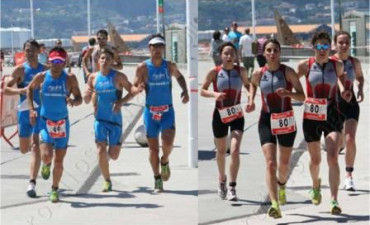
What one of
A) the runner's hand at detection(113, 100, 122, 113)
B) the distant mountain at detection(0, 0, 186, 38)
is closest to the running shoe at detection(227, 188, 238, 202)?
the runner's hand at detection(113, 100, 122, 113)

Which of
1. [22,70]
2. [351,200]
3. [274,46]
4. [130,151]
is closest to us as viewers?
[274,46]

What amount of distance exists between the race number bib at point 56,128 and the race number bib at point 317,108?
2373mm

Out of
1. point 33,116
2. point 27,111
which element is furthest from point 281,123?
point 27,111

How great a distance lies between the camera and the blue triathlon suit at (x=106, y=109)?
8.20 metres

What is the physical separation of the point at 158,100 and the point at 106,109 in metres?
0.52

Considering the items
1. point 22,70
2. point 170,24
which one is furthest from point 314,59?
point 170,24

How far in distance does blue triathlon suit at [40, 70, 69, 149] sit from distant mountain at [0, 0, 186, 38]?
33.9 meters

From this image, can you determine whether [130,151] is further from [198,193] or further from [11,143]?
[198,193]

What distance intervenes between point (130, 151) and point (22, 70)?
2916mm

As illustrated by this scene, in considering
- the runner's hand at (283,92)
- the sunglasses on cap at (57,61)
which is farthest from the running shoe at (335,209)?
the sunglasses on cap at (57,61)

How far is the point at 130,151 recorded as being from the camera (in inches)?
452

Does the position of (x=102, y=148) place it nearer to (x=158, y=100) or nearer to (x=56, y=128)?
(x=56, y=128)

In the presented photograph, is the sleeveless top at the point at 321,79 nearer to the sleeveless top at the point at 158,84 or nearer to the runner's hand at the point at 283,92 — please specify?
the runner's hand at the point at 283,92

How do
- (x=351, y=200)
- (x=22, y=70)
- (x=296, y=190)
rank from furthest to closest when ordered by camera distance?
1. (x=22, y=70)
2. (x=296, y=190)
3. (x=351, y=200)
